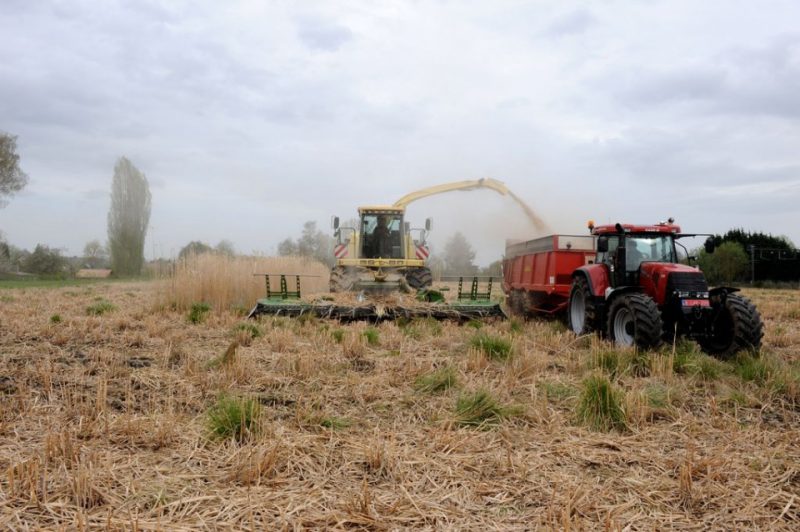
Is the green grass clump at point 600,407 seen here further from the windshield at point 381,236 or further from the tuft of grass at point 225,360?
the windshield at point 381,236

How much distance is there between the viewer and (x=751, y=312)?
800cm

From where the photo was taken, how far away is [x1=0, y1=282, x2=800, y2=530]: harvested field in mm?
3242

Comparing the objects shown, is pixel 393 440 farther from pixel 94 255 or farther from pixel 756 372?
pixel 94 255

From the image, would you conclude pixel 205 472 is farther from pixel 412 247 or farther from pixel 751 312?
pixel 412 247

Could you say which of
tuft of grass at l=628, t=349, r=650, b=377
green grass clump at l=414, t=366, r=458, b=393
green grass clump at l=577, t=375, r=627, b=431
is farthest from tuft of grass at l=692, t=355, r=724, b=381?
green grass clump at l=414, t=366, r=458, b=393

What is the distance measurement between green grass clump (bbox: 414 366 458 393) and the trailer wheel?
4191mm

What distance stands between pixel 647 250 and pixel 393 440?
6.75m

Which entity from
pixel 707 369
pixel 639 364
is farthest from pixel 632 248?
pixel 707 369

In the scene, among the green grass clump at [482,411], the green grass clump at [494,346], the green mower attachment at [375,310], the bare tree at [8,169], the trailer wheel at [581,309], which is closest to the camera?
→ the green grass clump at [482,411]

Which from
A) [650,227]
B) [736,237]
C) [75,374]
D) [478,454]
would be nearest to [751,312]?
[650,227]

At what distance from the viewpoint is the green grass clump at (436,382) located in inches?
230

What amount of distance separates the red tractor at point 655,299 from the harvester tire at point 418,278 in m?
6.52

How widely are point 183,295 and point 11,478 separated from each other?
427 inches

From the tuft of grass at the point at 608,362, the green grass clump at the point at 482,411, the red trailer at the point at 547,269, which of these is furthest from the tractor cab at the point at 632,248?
the green grass clump at the point at 482,411
